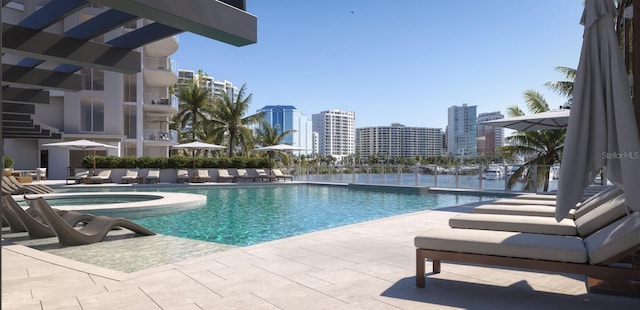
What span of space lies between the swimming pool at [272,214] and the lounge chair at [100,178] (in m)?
8.36

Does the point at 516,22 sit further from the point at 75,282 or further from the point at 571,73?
the point at 75,282

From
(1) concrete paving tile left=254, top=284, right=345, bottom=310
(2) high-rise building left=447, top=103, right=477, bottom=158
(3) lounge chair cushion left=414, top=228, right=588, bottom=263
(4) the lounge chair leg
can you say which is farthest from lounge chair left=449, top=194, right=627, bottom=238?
(2) high-rise building left=447, top=103, right=477, bottom=158

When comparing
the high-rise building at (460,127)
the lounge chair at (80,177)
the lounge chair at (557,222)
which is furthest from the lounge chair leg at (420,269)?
the high-rise building at (460,127)

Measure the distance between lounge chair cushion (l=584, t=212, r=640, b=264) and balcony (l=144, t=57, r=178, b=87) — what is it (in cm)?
3152

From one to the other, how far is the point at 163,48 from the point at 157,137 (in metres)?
6.52

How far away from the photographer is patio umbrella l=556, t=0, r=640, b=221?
357cm

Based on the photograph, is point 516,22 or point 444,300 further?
point 516,22

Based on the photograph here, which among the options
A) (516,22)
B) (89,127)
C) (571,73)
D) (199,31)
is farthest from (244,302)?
(89,127)

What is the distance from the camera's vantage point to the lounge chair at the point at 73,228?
6582 millimetres

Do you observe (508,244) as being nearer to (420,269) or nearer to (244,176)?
(420,269)

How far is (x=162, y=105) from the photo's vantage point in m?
31.9

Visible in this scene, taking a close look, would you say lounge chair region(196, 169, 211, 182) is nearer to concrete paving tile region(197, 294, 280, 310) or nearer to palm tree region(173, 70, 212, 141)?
palm tree region(173, 70, 212, 141)

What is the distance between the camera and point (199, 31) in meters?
3.05

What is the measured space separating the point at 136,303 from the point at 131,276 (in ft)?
2.97
